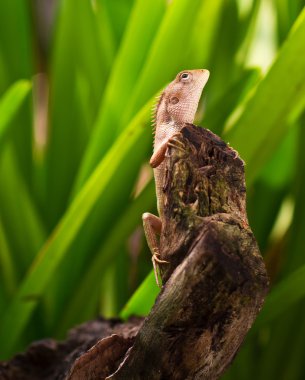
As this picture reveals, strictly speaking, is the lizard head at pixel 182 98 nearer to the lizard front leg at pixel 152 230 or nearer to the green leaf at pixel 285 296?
the lizard front leg at pixel 152 230

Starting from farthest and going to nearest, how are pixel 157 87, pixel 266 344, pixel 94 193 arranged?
1. pixel 266 344
2. pixel 157 87
3. pixel 94 193

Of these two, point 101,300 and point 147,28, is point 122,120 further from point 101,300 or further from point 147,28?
point 101,300

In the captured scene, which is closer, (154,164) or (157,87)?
(154,164)

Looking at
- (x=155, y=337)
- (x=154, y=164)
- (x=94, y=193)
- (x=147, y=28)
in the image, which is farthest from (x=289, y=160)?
(x=155, y=337)

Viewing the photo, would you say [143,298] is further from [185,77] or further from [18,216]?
[18,216]

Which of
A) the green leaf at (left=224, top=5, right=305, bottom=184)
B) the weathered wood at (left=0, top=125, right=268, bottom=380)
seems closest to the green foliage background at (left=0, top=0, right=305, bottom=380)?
the green leaf at (left=224, top=5, right=305, bottom=184)

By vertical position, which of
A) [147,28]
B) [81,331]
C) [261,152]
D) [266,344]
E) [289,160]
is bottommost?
[266,344]

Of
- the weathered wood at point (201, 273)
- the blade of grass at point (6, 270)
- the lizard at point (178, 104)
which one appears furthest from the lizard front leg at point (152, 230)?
the blade of grass at point (6, 270)
